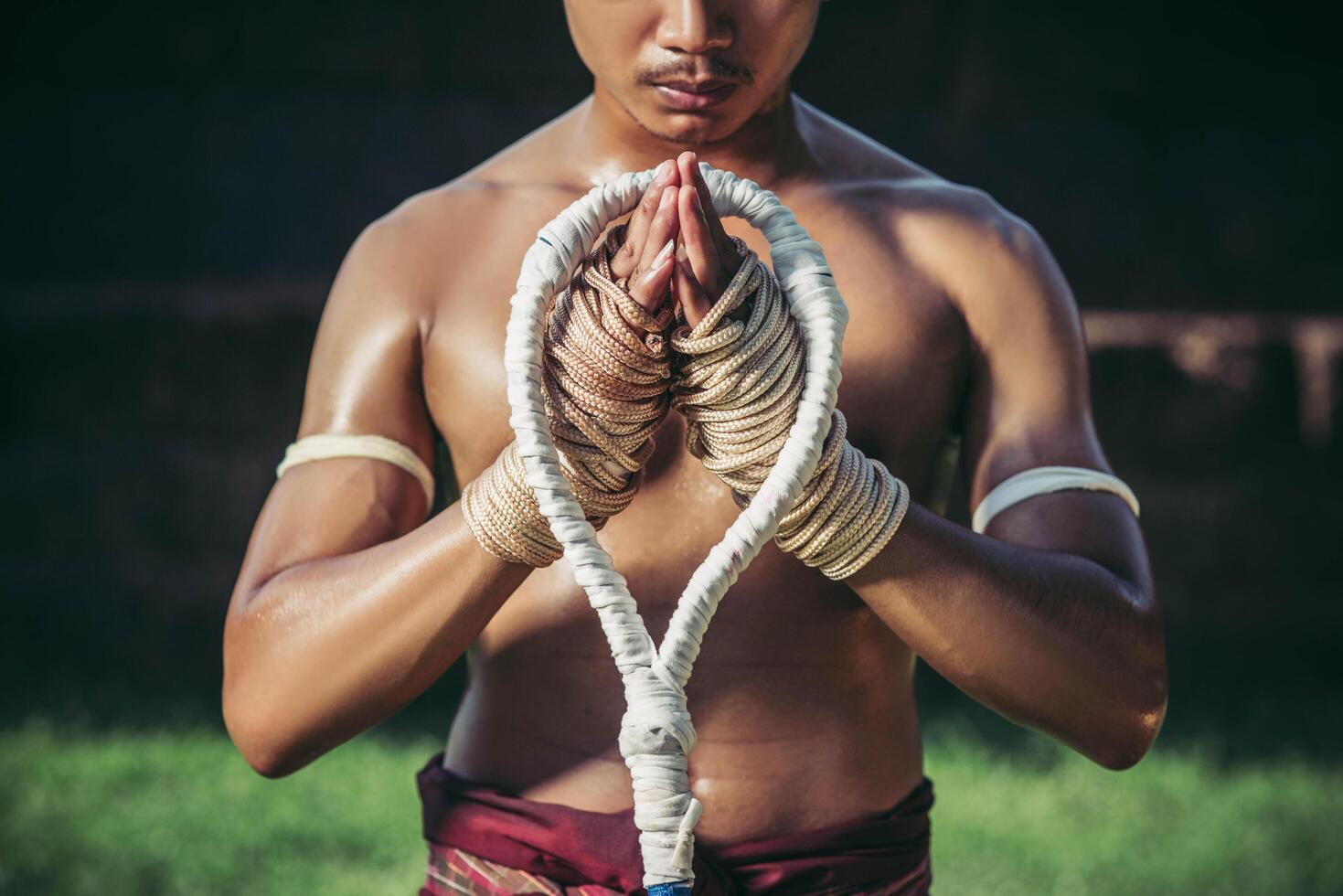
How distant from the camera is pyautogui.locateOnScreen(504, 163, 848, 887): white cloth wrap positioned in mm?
Result: 1281

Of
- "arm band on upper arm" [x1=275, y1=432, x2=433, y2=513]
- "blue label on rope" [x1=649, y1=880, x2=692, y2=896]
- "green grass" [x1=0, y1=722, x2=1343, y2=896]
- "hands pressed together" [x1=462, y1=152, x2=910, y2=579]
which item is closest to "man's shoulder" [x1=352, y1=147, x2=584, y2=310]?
"arm band on upper arm" [x1=275, y1=432, x2=433, y2=513]

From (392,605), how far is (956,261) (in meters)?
0.76

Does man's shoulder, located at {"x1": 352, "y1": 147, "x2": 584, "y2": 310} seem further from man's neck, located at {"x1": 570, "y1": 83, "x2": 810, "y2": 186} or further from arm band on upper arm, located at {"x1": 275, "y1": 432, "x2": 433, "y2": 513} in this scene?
arm band on upper arm, located at {"x1": 275, "y1": 432, "x2": 433, "y2": 513}

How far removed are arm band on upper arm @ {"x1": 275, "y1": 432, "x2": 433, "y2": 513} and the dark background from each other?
2538 mm

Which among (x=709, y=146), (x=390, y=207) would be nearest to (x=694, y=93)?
(x=709, y=146)

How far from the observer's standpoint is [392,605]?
1.48m

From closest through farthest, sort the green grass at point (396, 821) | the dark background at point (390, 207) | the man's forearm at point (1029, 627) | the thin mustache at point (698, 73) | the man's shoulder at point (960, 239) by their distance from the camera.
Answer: the man's forearm at point (1029, 627) → the thin mustache at point (698, 73) → the man's shoulder at point (960, 239) → the green grass at point (396, 821) → the dark background at point (390, 207)

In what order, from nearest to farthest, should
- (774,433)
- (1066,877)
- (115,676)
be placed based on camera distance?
1. (774,433)
2. (1066,877)
3. (115,676)

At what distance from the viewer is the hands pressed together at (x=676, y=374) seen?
1310mm

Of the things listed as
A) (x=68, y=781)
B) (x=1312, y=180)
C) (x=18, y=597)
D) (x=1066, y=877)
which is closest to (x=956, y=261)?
(x=1066, y=877)

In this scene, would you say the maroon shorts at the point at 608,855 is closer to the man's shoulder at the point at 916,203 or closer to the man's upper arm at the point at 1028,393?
the man's upper arm at the point at 1028,393

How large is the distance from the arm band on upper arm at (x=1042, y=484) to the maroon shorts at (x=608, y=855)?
38 centimetres

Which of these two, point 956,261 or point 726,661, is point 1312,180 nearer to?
point 956,261

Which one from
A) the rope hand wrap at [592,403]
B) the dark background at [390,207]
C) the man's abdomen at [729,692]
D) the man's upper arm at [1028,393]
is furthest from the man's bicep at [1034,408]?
the dark background at [390,207]
